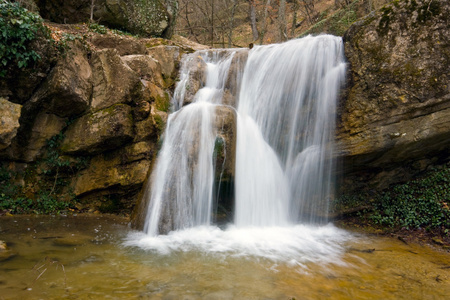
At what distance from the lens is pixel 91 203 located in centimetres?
728

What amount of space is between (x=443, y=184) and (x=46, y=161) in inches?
397

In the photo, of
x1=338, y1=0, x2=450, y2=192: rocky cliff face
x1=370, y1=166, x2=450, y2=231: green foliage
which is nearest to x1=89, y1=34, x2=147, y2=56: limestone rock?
x1=338, y1=0, x2=450, y2=192: rocky cliff face

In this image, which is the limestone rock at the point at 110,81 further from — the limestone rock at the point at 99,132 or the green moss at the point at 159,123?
the green moss at the point at 159,123

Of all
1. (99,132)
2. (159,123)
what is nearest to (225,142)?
(159,123)

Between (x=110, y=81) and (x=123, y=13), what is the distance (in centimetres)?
623

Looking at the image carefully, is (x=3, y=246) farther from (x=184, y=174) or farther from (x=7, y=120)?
(x=184, y=174)

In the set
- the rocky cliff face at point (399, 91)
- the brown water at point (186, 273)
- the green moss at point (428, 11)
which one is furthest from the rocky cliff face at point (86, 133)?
the green moss at point (428, 11)

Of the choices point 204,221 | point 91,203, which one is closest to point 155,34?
point 91,203

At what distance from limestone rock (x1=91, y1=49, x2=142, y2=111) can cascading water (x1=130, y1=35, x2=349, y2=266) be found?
145cm

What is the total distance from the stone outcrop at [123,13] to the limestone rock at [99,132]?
5994mm

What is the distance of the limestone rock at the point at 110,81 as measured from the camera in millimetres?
7223

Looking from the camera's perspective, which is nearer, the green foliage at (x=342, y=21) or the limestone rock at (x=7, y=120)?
the limestone rock at (x=7, y=120)

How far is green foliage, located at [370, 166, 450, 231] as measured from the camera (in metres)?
6.22

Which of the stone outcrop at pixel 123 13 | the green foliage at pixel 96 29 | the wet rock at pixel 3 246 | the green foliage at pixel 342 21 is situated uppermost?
the green foliage at pixel 342 21
